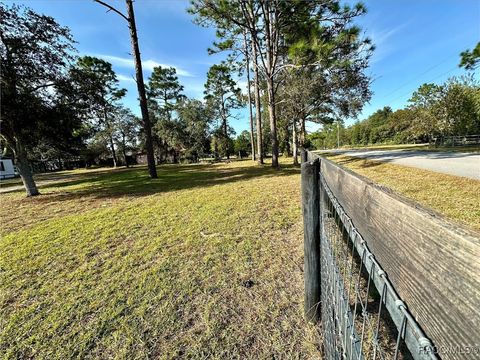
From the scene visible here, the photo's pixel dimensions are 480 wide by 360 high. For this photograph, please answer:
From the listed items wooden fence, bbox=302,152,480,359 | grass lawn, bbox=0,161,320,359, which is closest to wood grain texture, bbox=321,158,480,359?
wooden fence, bbox=302,152,480,359

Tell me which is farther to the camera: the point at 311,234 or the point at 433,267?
the point at 311,234

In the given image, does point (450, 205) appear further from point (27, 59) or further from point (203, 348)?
point (27, 59)

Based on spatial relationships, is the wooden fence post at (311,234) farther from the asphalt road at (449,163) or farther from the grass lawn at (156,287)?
the asphalt road at (449,163)

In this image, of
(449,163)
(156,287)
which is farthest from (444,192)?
(156,287)

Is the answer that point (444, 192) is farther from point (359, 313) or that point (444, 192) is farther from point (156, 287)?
point (156, 287)

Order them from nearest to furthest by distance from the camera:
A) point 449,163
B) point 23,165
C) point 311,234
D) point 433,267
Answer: point 433,267, point 311,234, point 23,165, point 449,163

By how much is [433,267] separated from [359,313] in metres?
2.00

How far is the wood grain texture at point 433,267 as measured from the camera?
0.33 m

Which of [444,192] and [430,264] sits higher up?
[430,264]

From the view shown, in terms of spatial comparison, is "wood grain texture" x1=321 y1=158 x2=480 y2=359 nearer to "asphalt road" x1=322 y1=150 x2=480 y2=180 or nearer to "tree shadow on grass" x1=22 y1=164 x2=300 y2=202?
"asphalt road" x1=322 y1=150 x2=480 y2=180

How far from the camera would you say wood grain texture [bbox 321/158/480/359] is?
0.33 m

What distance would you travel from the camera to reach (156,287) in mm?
2453

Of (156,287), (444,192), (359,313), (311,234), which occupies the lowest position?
(359,313)

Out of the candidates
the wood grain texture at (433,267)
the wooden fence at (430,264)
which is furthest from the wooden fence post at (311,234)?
the wood grain texture at (433,267)
